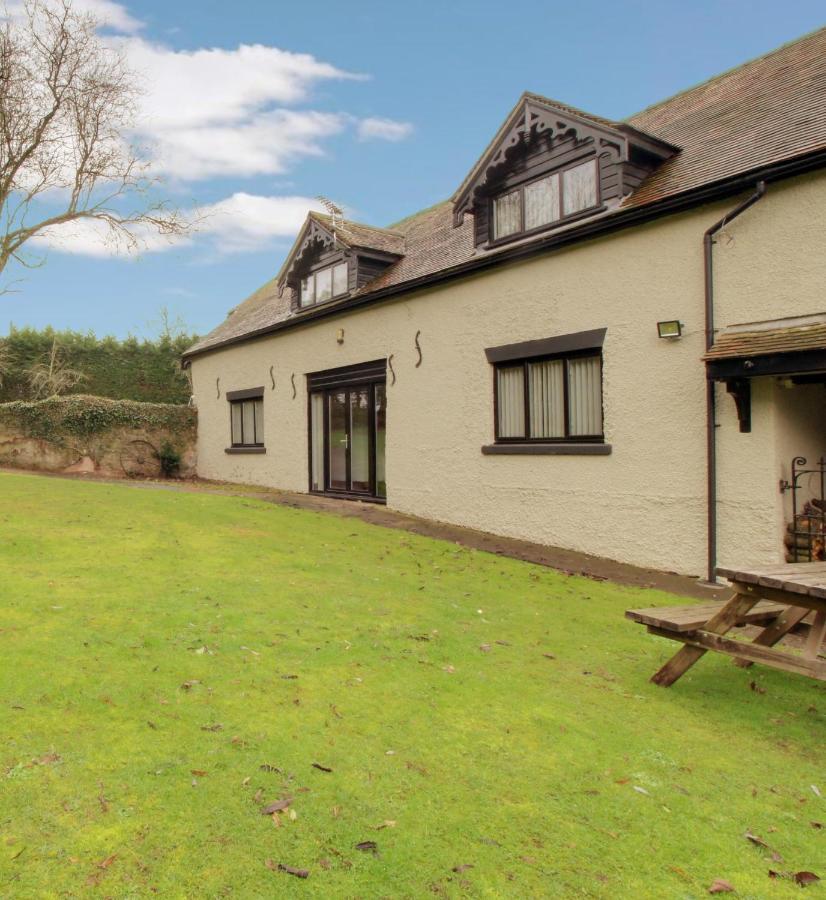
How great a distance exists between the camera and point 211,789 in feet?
9.94

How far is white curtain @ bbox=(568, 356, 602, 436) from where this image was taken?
10.2 metres

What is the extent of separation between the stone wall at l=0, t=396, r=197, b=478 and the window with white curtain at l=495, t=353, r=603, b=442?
13.2 meters

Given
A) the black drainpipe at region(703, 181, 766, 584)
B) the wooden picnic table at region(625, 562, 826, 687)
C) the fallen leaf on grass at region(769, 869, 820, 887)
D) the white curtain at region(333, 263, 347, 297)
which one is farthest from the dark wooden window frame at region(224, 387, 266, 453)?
the fallen leaf on grass at region(769, 869, 820, 887)

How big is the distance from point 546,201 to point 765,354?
16.8 feet

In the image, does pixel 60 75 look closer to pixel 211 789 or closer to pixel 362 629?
pixel 362 629

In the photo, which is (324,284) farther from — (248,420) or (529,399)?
(529,399)

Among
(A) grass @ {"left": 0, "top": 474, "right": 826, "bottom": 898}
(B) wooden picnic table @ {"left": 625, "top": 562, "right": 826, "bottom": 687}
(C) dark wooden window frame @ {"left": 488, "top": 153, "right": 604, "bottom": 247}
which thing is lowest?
(A) grass @ {"left": 0, "top": 474, "right": 826, "bottom": 898}

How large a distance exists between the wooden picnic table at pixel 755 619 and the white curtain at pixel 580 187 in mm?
7409

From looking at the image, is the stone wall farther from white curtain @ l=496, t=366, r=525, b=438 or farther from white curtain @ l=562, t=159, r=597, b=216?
white curtain @ l=562, t=159, r=597, b=216

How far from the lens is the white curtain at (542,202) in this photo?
36.3 feet

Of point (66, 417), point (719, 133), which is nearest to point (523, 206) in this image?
point (719, 133)

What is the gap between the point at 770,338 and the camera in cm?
788

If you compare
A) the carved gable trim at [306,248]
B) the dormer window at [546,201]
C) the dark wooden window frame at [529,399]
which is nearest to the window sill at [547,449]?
the dark wooden window frame at [529,399]

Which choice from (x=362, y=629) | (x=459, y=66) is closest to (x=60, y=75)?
(x=459, y=66)
